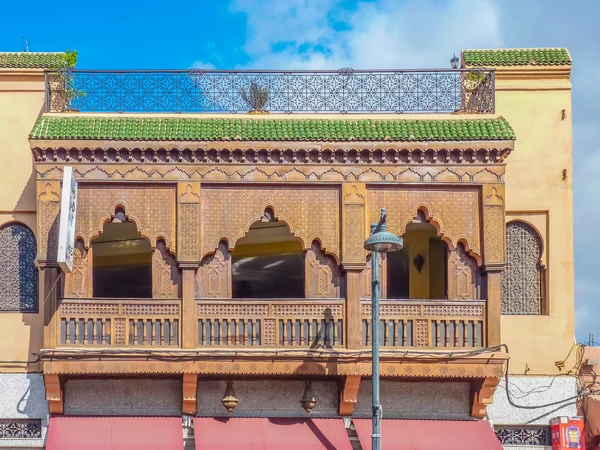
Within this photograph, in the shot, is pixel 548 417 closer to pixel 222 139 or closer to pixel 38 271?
pixel 222 139

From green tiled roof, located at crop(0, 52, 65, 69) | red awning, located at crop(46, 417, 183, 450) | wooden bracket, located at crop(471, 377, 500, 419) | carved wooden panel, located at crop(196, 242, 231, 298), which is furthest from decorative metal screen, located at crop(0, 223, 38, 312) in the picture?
wooden bracket, located at crop(471, 377, 500, 419)

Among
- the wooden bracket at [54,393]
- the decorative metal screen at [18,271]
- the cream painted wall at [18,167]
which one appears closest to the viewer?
the wooden bracket at [54,393]

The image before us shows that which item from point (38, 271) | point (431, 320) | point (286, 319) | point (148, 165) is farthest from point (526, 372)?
point (38, 271)

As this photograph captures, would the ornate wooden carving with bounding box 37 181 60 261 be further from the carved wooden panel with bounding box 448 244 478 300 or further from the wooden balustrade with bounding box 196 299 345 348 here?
the carved wooden panel with bounding box 448 244 478 300

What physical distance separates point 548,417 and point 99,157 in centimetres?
674

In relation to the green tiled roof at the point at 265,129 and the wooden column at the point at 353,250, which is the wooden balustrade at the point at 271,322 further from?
the green tiled roof at the point at 265,129

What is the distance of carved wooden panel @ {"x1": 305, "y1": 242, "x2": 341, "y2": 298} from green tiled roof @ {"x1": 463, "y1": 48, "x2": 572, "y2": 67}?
3375 millimetres

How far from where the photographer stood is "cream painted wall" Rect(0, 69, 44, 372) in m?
14.6

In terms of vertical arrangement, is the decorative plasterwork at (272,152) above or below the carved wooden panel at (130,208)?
above

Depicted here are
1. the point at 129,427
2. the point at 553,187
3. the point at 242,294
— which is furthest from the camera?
the point at 242,294

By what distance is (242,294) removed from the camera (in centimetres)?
1639

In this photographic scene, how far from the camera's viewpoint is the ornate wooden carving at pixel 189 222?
1402 centimetres

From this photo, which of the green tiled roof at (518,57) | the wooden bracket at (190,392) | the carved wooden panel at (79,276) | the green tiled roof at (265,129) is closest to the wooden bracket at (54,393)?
the carved wooden panel at (79,276)

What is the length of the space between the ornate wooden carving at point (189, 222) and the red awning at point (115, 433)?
6.94 feet
